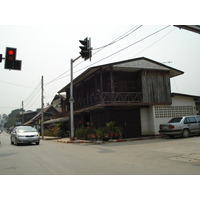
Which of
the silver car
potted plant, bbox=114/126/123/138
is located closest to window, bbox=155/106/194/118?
potted plant, bbox=114/126/123/138

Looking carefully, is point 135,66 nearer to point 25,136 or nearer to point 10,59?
point 25,136

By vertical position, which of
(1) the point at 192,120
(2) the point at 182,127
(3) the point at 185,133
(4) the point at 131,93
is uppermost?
(4) the point at 131,93

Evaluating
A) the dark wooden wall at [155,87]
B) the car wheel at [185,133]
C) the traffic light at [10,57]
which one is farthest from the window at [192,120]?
the traffic light at [10,57]

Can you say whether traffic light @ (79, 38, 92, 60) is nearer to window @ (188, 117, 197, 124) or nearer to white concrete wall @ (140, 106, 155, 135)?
white concrete wall @ (140, 106, 155, 135)

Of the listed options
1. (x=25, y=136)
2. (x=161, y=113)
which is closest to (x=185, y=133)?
(x=161, y=113)

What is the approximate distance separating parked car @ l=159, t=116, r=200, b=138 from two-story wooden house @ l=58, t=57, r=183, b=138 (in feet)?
8.83

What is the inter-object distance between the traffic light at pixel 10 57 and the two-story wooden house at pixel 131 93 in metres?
8.23

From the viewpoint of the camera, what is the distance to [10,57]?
9.48 m

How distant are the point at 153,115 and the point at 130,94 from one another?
2.74m

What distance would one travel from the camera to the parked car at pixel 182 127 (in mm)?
15094

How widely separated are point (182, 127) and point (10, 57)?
12.5 meters

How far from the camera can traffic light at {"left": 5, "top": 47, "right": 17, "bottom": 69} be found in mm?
9445

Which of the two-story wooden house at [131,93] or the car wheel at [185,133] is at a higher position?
the two-story wooden house at [131,93]

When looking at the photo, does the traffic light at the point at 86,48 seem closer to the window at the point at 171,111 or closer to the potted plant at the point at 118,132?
the potted plant at the point at 118,132
